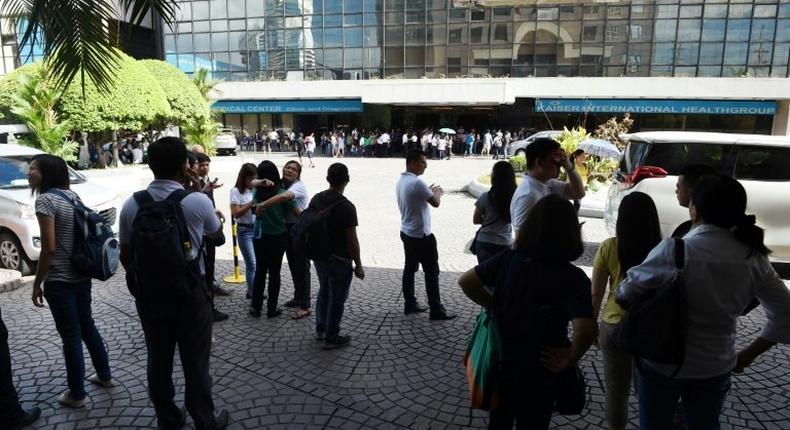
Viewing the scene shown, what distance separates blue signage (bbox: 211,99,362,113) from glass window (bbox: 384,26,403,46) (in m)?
4.88

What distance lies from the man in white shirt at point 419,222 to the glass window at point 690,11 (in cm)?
3464

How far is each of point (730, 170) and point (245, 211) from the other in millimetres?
6049

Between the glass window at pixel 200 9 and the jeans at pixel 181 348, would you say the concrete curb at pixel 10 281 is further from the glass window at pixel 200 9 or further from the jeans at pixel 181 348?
the glass window at pixel 200 9

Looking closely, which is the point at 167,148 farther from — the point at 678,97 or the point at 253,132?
the point at 253,132

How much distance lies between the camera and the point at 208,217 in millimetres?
3150

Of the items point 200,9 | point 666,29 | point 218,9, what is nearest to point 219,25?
point 218,9

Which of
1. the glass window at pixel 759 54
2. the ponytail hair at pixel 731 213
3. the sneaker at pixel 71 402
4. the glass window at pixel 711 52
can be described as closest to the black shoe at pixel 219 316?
the sneaker at pixel 71 402

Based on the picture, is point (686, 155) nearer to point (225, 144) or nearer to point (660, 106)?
point (225, 144)

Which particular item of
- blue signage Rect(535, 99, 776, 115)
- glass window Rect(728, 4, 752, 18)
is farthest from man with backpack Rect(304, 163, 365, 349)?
glass window Rect(728, 4, 752, 18)

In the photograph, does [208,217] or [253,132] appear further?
[253,132]

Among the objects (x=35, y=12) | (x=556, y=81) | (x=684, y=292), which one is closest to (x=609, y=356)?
(x=684, y=292)

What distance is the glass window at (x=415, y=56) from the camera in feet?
119

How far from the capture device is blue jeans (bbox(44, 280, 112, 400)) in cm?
356

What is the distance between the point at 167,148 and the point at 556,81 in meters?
33.0
